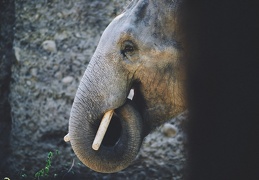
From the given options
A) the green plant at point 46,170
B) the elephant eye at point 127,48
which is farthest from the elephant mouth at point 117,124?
the green plant at point 46,170

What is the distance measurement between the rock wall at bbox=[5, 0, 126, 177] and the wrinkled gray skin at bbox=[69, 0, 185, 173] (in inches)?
78.3

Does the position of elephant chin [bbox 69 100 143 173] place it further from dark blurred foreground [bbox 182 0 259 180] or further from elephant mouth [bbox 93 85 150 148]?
dark blurred foreground [bbox 182 0 259 180]

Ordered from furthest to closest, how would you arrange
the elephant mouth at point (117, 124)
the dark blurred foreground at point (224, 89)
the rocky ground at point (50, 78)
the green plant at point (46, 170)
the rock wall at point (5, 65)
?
the rock wall at point (5, 65) → the rocky ground at point (50, 78) → the green plant at point (46, 170) → the elephant mouth at point (117, 124) → the dark blurred foreground at point (224, 89)

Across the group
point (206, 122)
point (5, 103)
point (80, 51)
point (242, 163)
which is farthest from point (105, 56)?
point (5, 103)

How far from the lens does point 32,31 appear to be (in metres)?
5.75

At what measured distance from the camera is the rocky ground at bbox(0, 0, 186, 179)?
5.49 metres

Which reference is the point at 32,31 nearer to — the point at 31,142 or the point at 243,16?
the point at 31,142

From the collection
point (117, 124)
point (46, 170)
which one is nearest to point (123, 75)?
point (117, 124)

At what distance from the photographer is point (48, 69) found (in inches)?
221

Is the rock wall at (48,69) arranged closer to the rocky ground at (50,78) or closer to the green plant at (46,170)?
the rocky ground at (50,78)

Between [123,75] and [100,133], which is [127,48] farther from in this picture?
[100,133]

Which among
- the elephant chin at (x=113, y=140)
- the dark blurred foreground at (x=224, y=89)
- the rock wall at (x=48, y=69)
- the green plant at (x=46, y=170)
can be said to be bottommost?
the green plant at (x=46, y=170)

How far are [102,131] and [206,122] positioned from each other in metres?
0.62

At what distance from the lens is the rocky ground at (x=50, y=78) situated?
549 centimetres
